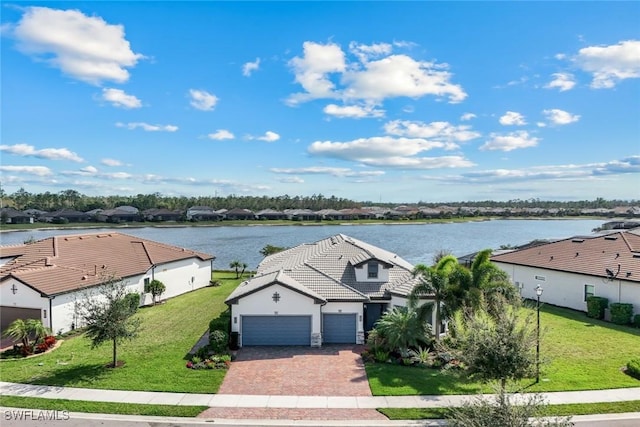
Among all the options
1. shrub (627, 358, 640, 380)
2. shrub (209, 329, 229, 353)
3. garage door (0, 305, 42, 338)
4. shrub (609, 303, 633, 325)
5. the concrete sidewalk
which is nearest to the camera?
the concrete sidewalk

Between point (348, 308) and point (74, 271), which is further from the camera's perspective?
point (74, 271)

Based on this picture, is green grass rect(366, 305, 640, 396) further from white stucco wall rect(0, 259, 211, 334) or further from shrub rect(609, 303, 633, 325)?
white stucco wall rect(0, 259, 211, 334)

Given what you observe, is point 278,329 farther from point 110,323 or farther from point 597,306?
point 597,306

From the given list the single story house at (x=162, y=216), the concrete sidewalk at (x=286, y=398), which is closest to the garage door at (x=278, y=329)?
the concrete sidewalk at (x=286, y=398)

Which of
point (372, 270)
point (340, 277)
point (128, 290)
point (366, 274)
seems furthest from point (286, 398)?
point (128, 290)

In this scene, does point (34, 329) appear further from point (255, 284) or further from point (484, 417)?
point (484, 417)

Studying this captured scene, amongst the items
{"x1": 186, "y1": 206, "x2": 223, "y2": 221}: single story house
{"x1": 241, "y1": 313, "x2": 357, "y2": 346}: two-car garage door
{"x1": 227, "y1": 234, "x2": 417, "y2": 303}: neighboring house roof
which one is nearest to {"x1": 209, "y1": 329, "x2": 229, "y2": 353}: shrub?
{"x1": 241, "y1": 313, "x2": 357, "y2": 346}: two-car garage door

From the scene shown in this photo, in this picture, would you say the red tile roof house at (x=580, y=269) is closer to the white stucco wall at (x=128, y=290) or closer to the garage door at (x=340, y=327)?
the garage door at (x=340, y=327)

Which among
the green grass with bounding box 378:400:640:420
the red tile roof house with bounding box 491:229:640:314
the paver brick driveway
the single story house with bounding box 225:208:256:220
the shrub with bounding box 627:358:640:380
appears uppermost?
the single story house with bounding box 225:208:256:220
